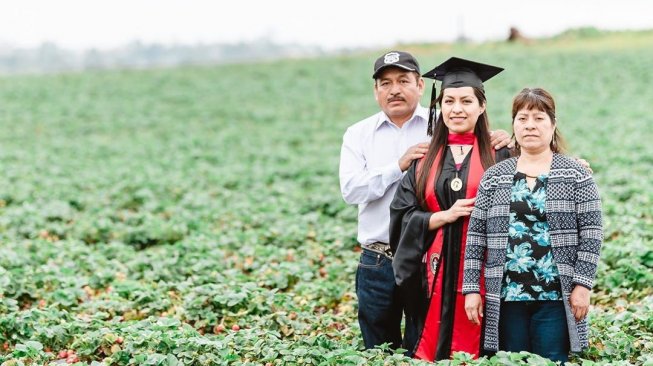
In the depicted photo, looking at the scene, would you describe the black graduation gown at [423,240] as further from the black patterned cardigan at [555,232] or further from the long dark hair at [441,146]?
the black patterned cardigan at [555,232]

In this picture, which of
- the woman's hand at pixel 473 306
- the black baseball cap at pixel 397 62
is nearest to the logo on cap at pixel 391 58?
the black baseball cap at pixel 397 62

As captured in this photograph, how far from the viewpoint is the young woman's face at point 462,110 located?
177 inches

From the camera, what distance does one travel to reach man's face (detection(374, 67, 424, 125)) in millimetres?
4949

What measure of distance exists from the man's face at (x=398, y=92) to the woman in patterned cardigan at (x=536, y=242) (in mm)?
798

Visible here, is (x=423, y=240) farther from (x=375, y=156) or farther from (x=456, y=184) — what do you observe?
(x=375, y=156)

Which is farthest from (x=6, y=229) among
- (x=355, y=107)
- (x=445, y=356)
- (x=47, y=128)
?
(x=355, y=107)

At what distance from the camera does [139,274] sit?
8.27m

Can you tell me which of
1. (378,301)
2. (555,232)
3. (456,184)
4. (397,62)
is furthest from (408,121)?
(555,232)

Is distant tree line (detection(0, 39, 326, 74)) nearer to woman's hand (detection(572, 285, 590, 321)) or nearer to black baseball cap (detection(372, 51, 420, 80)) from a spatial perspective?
black baseball cap (detection(372, 51, 420, 80))

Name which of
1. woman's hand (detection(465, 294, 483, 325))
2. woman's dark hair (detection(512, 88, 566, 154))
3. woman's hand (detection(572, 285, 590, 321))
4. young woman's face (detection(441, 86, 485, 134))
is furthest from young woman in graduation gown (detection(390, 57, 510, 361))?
woman's hand (detection(572, 285, 590, 321))

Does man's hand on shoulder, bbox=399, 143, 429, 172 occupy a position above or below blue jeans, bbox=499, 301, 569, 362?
above

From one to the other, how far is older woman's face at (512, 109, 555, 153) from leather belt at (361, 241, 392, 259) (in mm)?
1142

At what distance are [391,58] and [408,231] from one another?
112 cm

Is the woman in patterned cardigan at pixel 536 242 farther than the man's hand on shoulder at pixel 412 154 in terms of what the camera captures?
No
